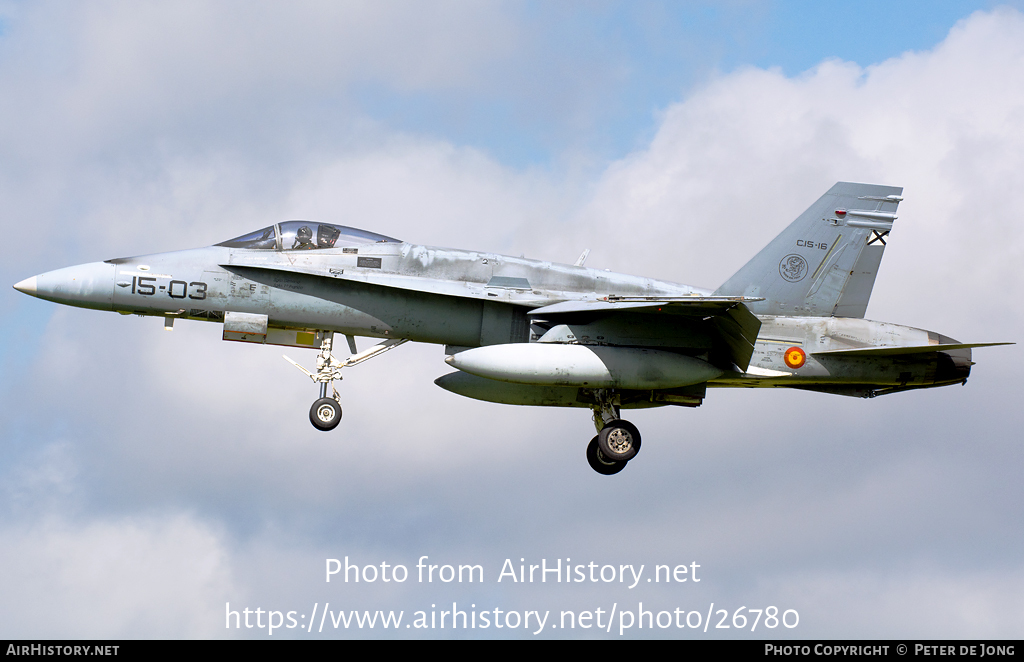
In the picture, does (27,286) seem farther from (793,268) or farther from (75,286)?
(793,268)

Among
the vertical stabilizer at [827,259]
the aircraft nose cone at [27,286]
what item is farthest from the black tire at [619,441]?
the aircraft nose cone at [27,286]

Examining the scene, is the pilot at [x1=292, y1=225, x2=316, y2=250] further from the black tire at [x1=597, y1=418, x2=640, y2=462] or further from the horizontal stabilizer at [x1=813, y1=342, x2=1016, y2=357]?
the horizontal stabilizer at [x1=813, y1=342, x2=1016, y2=357]

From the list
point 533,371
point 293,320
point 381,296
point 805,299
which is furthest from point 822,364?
point 293,320

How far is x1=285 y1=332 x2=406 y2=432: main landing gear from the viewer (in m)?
18.2

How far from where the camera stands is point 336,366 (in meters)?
18.6

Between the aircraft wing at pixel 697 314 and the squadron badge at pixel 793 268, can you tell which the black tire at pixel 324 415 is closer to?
the aircraft wing at pixel 697 314

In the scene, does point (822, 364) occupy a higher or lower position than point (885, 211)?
lower

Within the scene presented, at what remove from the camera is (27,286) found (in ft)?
58.2

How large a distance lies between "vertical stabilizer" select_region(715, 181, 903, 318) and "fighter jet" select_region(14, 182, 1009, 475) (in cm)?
2

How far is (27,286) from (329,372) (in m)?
4.83

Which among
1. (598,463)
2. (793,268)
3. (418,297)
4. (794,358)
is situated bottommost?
(598,463)

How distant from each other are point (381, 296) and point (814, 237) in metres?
7.72

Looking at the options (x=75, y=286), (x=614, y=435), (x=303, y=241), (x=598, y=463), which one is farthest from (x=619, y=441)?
(x=75, y=286)
